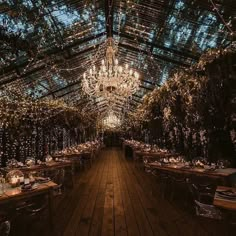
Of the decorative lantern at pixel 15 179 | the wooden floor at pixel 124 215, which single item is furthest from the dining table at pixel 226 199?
the decorative lantern at pixel 15 179

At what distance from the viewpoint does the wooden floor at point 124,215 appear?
13.0ft

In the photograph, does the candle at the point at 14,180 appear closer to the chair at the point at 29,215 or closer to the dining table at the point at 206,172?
the chair at the point at 29,215

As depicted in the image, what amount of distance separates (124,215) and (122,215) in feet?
0.12

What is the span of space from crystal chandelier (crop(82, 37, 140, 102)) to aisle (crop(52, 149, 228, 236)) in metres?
2.78

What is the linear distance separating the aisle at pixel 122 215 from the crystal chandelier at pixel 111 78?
278cm

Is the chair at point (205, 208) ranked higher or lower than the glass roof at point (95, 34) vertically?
lower

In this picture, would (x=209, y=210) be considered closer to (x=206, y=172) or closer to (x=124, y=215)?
(x=206, y=172)

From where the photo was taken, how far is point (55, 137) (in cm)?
1377

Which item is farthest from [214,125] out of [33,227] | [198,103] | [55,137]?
[55,137]

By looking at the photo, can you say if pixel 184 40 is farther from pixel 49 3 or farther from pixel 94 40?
pixel 49 3

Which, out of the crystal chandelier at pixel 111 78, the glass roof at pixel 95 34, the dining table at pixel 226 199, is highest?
the glass roof at pixel 95 34

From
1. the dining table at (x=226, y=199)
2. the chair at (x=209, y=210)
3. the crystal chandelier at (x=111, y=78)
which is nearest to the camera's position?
the dining table at (x=226, y=199)

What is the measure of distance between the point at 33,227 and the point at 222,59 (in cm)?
440

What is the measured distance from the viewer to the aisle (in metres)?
3.97
